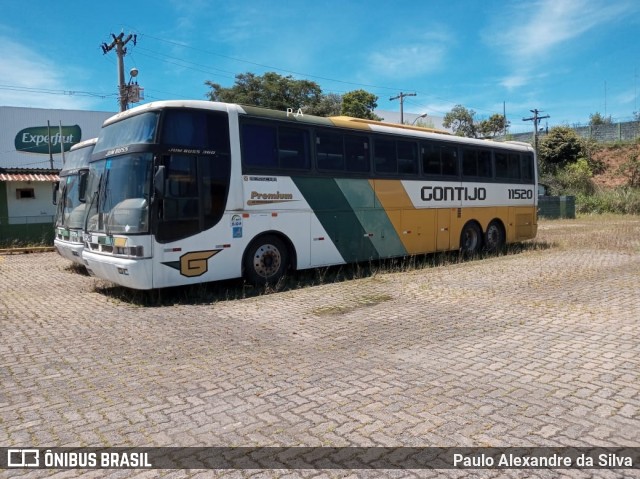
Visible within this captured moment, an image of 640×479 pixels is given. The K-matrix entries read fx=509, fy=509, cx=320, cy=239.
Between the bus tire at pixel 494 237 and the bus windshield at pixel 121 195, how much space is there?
401 inches

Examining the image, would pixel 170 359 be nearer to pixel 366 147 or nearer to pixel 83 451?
pixel 83 451

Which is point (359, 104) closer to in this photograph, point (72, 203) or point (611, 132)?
point (611, 132)

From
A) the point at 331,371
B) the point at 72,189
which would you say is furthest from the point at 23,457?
the point at 72,189

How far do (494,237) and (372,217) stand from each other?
558cm

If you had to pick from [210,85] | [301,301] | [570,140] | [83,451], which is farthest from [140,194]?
[570,140]

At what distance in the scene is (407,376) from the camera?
15.7ft

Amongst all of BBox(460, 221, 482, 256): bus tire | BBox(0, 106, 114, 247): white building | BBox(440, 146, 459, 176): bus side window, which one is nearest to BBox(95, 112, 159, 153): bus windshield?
BBox(440, 146, 459, 176): bus side window

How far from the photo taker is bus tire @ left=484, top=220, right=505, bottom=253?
48.7 feet

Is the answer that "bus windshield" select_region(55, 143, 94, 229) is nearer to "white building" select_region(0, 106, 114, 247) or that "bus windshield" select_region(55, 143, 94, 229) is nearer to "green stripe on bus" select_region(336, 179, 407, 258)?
"green stripe on bus" select_region(336, 179, 407, 258)

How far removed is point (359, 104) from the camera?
2077 inches

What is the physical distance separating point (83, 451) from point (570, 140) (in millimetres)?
50068

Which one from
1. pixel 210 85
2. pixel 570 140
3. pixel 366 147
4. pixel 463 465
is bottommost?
pixel 463 465

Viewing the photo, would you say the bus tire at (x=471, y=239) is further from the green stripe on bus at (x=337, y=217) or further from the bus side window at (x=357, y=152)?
the bus side window at (x=357, y=152)

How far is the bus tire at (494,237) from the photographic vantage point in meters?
14.8
